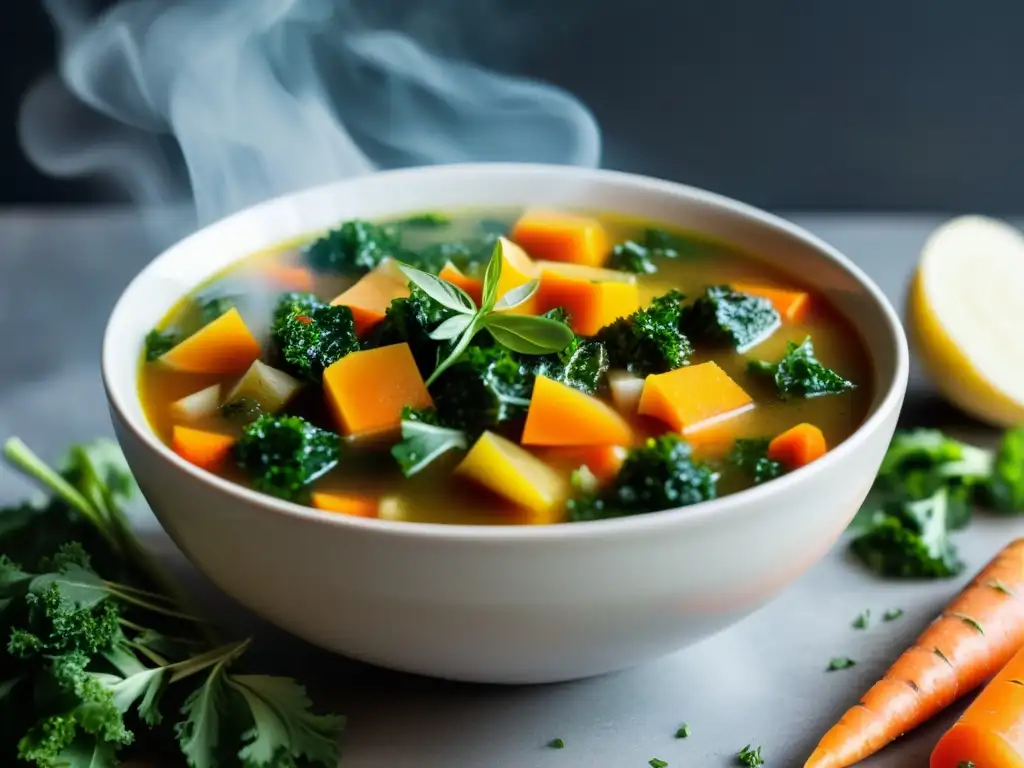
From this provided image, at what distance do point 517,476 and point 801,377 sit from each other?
2.38 ft

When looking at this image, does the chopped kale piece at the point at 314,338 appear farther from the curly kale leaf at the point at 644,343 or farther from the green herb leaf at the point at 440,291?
the curly kale leaf at the point at 644,343

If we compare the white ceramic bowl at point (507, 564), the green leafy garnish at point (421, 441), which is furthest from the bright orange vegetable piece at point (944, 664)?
the green leafy garnish at point (421, 441)

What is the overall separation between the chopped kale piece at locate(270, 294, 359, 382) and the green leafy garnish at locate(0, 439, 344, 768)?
58cm

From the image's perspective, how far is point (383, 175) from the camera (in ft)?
11.1

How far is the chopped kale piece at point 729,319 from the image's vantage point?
9.06 feet

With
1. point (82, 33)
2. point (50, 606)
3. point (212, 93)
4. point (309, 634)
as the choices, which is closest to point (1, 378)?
point (212, 93)

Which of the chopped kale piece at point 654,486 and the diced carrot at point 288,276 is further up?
the chopped kale piece at point 654,486

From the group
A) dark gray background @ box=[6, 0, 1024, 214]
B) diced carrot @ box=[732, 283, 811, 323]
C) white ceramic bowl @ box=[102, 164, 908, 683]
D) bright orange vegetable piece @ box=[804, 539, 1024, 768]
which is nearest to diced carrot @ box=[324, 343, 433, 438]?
white ceramic bowl @ box=[102, 164, 908, 683]

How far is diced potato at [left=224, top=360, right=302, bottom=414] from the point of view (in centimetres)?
256

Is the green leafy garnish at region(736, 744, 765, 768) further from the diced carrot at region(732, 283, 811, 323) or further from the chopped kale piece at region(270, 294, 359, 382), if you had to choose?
the chopped kale piece at region(270, 294, 359, 382)

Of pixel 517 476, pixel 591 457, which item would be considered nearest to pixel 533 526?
pixel 517 476

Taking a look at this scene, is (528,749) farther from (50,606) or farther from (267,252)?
(267,252)

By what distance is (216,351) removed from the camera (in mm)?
2729

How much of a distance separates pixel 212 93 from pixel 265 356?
Result: 142 cm
